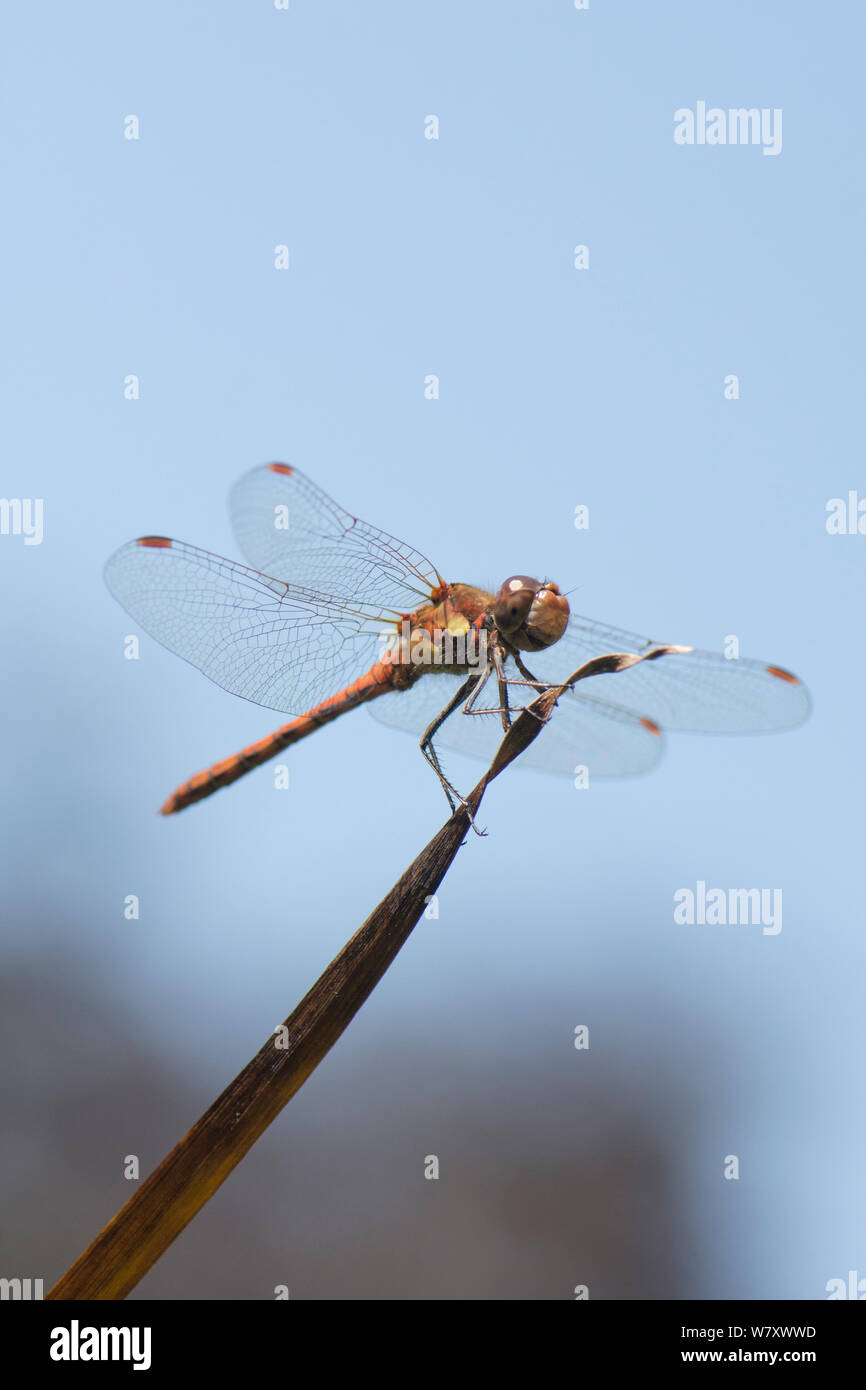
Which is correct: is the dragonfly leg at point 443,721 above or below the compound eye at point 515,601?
below

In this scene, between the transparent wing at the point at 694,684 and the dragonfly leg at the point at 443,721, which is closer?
the dragonfly leg at the point at 443,721

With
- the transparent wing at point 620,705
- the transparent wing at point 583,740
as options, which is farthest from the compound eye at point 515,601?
the transparent wing at point 583,740

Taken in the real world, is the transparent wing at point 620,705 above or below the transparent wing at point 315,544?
below

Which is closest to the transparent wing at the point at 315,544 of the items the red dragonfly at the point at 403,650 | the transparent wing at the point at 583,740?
the red dragonfly at the point at 403,650

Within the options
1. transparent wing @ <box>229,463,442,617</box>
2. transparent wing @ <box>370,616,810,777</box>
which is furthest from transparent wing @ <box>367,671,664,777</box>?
transparent wing @ <box>229,463,442,617</box>

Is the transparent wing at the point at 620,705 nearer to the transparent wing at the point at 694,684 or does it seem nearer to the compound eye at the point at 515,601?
the transparent wing at the point at 694,684

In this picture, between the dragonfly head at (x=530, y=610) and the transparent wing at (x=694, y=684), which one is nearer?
the dragonfly head at (x=530, y=610)

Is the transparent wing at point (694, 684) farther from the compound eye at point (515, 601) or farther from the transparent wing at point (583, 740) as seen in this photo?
the compound eye at point (515, 601)
